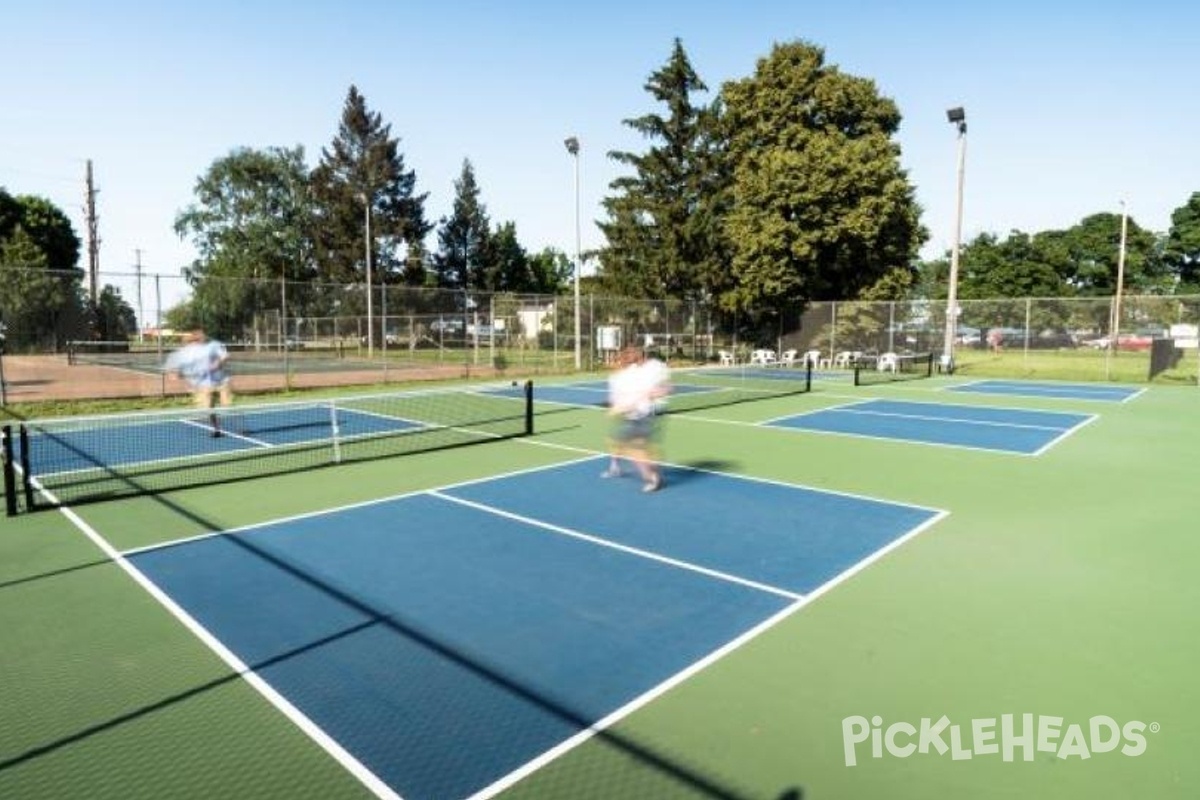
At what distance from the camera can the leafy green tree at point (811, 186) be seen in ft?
106

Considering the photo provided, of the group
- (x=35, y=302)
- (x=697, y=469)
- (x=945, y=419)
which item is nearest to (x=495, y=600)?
(x=697, y=469)

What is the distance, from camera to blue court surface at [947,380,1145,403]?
68.0ft

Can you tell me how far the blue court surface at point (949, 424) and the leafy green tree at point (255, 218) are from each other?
56.0 m

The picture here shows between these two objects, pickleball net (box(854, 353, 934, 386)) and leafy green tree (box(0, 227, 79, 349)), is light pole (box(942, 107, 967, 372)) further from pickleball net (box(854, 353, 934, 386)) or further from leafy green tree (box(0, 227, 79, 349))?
leafy green tree (box(0, 227, 79, 349))

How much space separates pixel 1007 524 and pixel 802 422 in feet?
24.9

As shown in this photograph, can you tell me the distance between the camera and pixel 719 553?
265 inches

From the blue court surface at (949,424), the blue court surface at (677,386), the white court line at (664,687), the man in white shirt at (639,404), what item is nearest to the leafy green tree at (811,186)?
the blue court surface at (677,386)

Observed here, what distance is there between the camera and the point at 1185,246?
64.8m

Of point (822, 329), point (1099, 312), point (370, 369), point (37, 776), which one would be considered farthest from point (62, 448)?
point (1099, 312)

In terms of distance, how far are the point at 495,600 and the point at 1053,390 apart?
2218 cm

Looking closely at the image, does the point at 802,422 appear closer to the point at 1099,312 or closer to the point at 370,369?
the point at 370,369

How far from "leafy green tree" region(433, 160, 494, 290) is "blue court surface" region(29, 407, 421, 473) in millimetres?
46407

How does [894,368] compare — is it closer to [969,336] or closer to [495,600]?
[969,336]

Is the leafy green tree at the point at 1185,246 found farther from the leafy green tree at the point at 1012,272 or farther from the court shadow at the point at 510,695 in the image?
the court shadow at the point at 510,695
